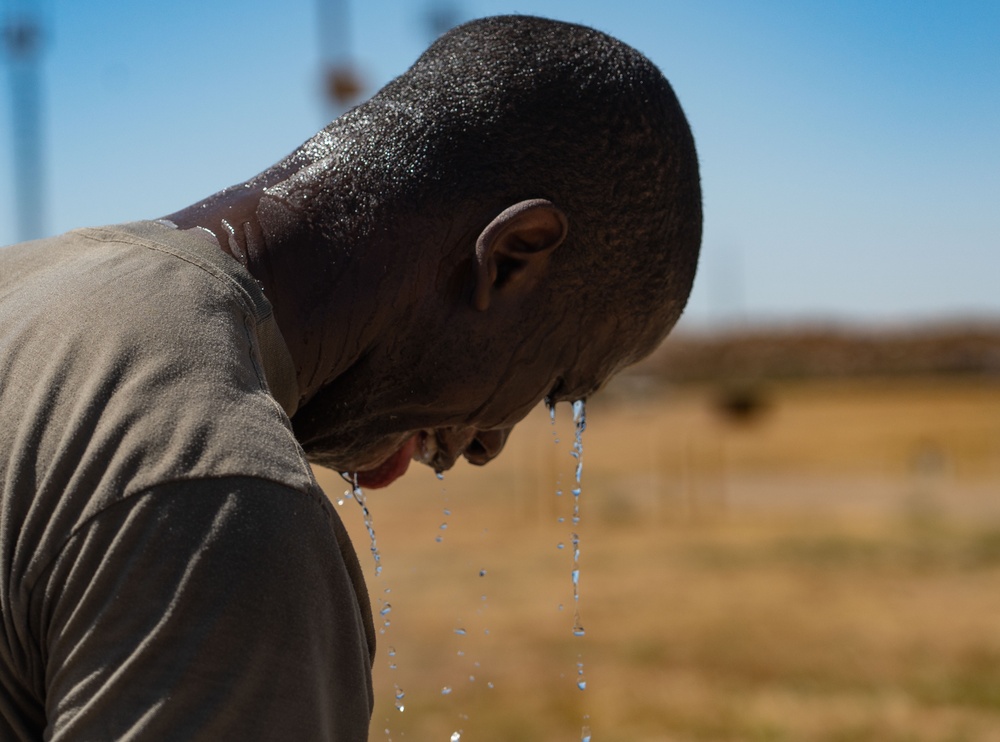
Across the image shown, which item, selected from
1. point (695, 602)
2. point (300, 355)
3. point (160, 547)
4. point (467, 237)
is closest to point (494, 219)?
point (467, 237)

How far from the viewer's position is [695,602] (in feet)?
34.8

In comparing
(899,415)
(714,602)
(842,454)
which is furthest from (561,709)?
(899,415)

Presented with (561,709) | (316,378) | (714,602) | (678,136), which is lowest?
(714,602)

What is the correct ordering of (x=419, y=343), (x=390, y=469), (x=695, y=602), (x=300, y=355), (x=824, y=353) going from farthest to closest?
(x=824, y=353) < (x=695, y=602) < (x=390, y=469) < (x=419, y=343) < (x=300, y=355)

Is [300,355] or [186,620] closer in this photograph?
[186,620]

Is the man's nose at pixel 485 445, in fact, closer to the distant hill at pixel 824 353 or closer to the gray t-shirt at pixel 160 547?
the gray t-shirt at pixel 160 547

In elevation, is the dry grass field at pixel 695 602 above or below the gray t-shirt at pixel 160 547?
below

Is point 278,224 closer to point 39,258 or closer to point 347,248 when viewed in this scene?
point 347,248

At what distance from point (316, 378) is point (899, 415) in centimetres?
2611

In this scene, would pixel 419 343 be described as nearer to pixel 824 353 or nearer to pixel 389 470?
pixel 389 470

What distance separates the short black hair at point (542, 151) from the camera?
5.72 ft

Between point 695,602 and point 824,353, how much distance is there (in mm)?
39812

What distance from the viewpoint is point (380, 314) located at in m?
1.73

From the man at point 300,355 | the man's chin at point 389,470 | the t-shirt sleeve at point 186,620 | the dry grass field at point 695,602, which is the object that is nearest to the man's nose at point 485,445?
the man at point 300,355
